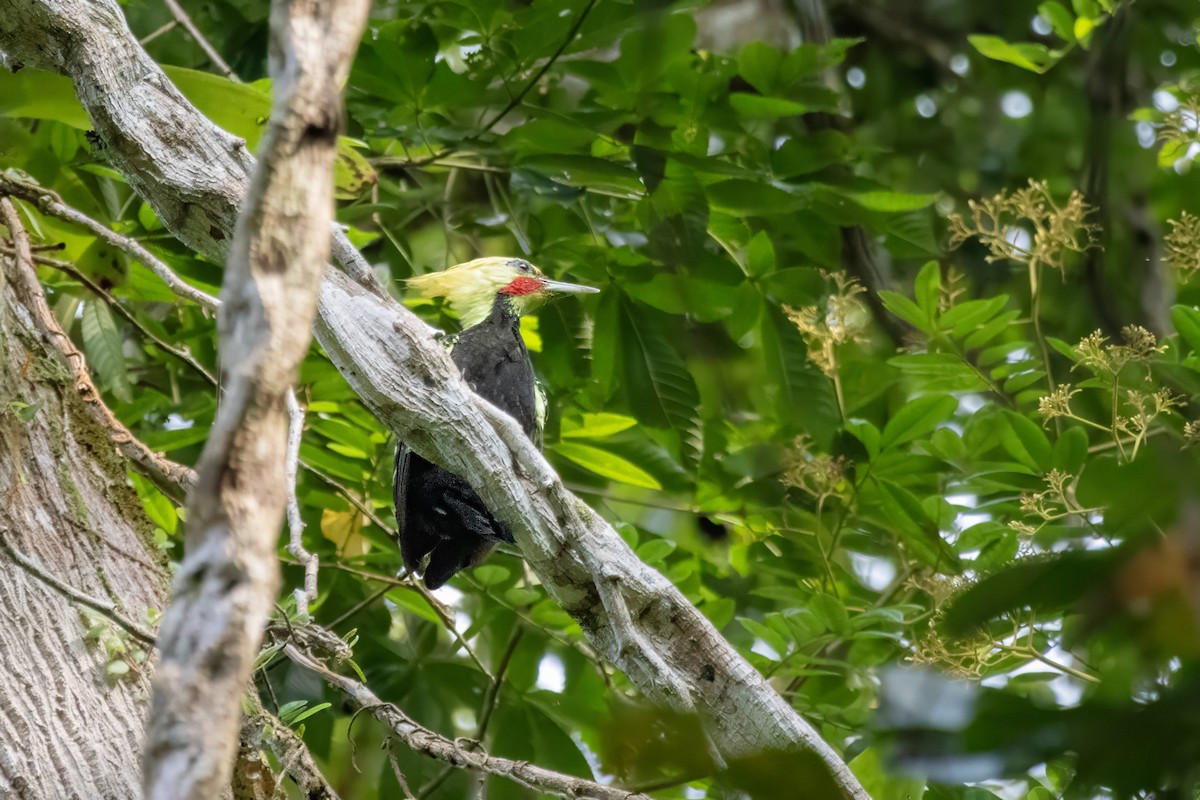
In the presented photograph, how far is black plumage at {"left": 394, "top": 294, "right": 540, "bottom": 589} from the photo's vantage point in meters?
2.78

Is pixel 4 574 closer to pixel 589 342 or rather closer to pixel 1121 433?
pixel 589 342

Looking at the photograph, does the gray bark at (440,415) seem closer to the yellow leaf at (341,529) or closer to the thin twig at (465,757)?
the thin twig at (465,757)

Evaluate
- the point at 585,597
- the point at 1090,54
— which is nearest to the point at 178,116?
the point at 585,597

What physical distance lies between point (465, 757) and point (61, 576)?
2.62 feet

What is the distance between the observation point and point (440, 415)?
1837 mm

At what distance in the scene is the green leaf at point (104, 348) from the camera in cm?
282

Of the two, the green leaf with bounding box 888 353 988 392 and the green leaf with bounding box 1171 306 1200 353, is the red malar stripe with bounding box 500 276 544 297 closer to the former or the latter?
the green leaf with bounding box 888 353 988 392

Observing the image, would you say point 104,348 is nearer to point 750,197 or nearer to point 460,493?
point 460,493

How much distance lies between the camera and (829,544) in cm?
317

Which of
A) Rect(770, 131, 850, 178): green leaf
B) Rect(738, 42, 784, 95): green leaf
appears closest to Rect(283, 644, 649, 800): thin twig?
Rect(770, 131, 850, 178): green leaf

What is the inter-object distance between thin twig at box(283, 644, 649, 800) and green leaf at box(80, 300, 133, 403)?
41.0 inches

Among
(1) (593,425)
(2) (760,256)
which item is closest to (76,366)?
(1) (593,425)

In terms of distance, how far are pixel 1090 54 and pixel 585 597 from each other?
10.8ft

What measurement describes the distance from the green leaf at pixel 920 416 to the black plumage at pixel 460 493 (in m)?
0.91
